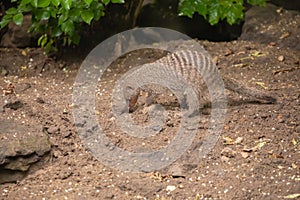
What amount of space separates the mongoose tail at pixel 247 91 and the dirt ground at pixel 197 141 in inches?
1.6

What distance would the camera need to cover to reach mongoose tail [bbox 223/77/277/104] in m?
2.88

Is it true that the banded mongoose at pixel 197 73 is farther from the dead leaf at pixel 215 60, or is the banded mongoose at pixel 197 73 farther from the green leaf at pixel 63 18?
the green leaf at pixel 63 18

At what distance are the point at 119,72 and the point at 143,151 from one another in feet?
3.06

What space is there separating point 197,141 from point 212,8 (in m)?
1.07

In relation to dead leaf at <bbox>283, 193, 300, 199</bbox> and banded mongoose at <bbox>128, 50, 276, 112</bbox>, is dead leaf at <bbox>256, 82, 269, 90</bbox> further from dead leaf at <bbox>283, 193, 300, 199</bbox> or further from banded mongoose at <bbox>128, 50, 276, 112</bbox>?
dead leaf at <bbox>283, 193, 300, 199</bbox>

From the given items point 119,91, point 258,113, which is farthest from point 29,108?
point 258,113

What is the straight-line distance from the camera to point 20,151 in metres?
2.46

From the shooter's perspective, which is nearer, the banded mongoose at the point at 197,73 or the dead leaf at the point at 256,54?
the banded mongoose at the point at 197,73

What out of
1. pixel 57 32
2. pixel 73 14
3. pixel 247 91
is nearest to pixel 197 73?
pixel 247 91

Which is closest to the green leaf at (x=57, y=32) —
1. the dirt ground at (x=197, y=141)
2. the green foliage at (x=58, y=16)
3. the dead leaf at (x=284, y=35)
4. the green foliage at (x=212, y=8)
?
the green foliage at (x=58, y=16)

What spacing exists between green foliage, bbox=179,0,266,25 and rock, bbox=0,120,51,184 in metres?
1.30

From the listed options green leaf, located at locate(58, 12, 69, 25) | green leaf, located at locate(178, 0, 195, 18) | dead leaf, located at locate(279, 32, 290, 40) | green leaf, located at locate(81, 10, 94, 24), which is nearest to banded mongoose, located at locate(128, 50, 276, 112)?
green leaf, located at locate(178, 0, 195, 18)

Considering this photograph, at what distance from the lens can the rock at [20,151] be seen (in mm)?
2445

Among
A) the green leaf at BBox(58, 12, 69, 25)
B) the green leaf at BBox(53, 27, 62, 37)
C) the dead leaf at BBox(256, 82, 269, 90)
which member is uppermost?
the green leaf at BBox(58, 12, 69, 25)
